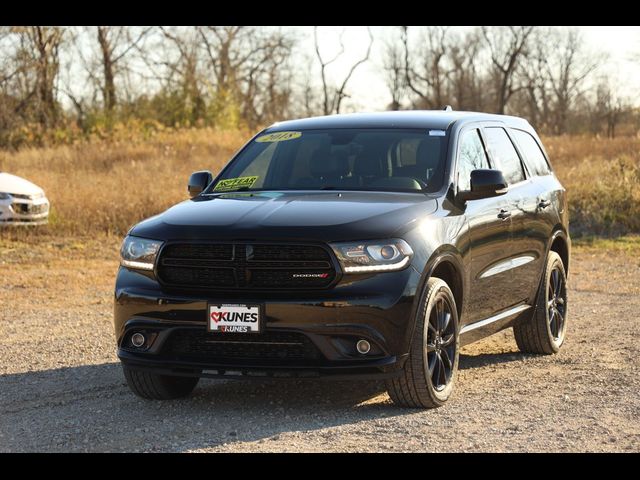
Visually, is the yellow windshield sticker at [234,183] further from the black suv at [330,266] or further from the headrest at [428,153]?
the headrest at [428,153]

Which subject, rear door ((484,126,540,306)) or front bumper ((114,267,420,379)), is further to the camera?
rear door ((484,126,540,306))

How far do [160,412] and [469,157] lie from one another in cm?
275

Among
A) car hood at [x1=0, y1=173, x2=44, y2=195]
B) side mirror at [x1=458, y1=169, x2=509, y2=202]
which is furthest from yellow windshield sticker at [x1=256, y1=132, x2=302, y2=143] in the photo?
car hood at [x1=0, y1=173, x2=44, y2=195]

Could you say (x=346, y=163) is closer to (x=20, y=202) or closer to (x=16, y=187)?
(x=16, y=187)

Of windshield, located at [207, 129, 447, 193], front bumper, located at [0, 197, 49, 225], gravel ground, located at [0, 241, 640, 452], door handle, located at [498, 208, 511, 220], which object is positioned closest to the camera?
gravel ground, located at [0, 241, 640, 452]

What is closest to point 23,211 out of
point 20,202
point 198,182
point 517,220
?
point 20,202

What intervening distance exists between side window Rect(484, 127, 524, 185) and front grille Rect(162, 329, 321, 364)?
8.88 ft

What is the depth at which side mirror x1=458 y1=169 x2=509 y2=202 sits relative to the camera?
739 cm

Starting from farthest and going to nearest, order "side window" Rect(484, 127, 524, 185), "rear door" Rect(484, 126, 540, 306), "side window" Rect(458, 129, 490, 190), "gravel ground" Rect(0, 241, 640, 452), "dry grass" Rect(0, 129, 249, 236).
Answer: "dry grass" Rect(0, 129, 249, 236) → "side window" Rect(484, 127, 524, 185) → "rear door" Rect(484, 126, 540, 306) → "side window" Rect(458, 129, 490, 190) → "gravel ground" Rect(0, 241, 640, 452)

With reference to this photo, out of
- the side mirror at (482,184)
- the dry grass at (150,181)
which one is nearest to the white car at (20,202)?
the dry grass at (150,181)

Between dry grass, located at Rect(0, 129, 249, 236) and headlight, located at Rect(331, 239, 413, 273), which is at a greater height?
headlight, located at Rect(331, 239, 413, 273)

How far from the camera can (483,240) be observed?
24.9 ft

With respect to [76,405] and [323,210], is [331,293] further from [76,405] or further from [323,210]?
[76,405]

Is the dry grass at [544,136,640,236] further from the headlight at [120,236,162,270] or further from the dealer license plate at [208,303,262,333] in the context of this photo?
the dealer license plate at [208,303,262,333]
